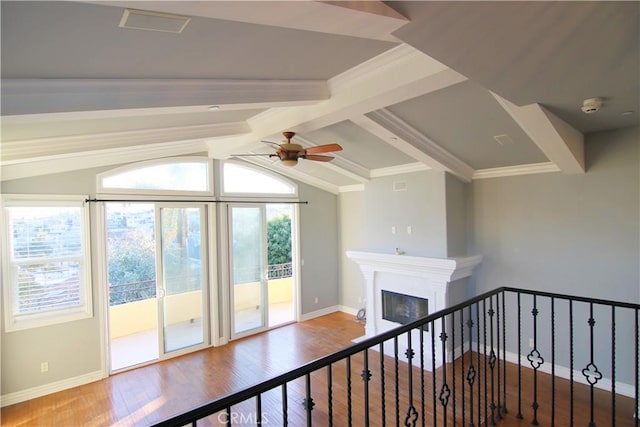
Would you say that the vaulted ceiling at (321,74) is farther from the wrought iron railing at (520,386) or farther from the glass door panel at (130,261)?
the wrought iron railing at (520,386)

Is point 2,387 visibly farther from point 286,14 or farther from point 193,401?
point 286,14

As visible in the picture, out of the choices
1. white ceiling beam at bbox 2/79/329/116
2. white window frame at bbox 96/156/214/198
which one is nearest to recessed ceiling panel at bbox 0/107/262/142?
white ceiling beam at bbox 2/79/329/116

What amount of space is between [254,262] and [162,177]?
2.20m

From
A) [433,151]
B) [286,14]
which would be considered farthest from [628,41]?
[433,151]

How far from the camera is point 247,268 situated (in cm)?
627

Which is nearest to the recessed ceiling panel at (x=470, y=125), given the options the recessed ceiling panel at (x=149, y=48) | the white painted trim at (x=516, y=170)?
the white painted trim at (x=516, y=170)

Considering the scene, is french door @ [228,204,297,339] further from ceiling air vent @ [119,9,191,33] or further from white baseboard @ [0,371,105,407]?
ceiling air vent @ [119,9,191,33]

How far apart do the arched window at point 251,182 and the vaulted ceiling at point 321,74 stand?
1740 millimetres

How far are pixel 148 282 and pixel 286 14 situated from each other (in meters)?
5.29

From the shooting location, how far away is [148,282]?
5430 mm

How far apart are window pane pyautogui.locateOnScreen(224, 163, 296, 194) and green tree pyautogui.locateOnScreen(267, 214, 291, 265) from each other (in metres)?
0.62

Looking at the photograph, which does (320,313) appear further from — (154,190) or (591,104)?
(591,104)

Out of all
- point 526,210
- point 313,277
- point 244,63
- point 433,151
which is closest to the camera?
point 244,63

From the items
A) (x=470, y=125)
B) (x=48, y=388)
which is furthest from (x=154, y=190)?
(x=470, y=125)
